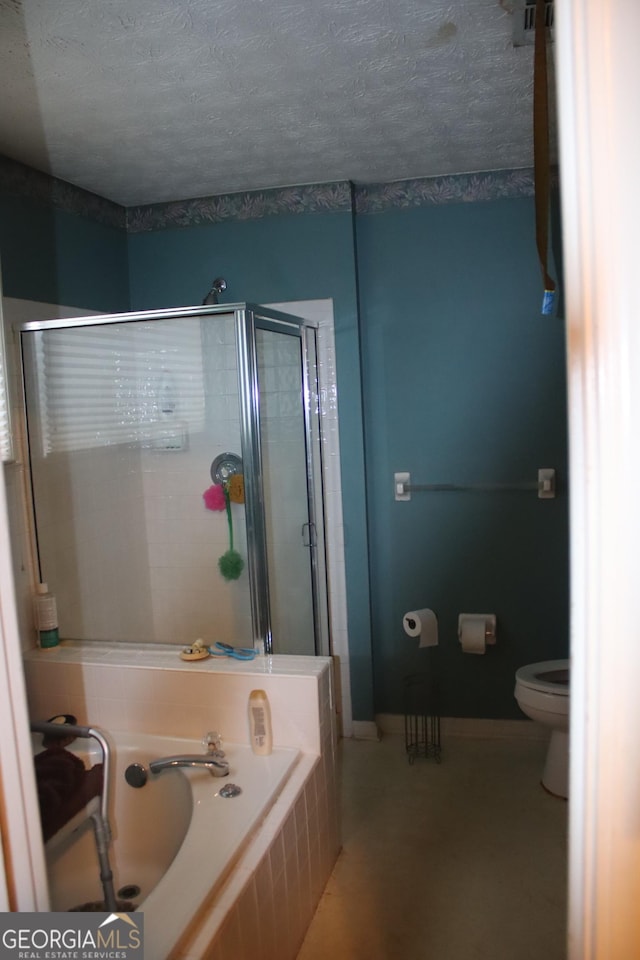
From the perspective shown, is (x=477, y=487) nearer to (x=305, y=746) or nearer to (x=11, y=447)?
(x=305, y=746)

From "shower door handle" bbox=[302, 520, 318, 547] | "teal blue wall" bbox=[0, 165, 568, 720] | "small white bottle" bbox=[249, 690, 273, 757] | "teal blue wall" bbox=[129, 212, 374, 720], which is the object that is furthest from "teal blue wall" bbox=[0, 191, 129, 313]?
"small white bottle" bbox=[249, 690, 273, 757]

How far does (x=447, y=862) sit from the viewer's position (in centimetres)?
242

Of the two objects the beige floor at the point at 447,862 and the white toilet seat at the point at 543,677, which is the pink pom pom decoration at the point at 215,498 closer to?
the beige floor at the point at 447,862

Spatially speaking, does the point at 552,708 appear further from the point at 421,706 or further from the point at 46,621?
the point at 46,621

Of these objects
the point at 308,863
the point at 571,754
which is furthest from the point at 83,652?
the point at 571,754

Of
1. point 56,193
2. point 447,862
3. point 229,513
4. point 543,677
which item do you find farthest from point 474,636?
point 56,193

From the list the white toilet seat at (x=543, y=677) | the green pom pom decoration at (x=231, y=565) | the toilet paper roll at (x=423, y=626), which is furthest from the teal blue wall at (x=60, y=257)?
the white toilet seat at (x=543, y=677)

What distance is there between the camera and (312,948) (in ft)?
6.65

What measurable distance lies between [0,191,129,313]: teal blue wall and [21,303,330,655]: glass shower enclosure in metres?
0.22

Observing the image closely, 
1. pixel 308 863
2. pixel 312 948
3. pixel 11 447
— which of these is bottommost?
pixel 312 948

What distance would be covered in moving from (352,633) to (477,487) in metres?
0.88

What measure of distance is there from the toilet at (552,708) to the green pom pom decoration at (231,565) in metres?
1.22

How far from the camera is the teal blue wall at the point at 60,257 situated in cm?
259

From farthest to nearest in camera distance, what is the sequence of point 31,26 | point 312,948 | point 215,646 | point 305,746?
point 215,646, point 305,746, point 312,948, point 31,26
